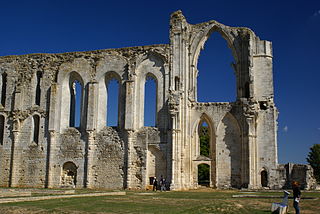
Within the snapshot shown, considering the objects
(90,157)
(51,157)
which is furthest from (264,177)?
(51,157)

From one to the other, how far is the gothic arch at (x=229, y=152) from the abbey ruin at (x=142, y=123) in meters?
0.07

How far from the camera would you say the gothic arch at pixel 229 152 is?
26.9 metres

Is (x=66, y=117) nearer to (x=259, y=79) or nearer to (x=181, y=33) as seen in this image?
(x=181, y=33)

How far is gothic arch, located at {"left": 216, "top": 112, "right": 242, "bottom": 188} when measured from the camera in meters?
26.9

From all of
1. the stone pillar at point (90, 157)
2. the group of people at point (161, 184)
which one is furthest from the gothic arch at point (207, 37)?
the stone pillar at point (90, 157)

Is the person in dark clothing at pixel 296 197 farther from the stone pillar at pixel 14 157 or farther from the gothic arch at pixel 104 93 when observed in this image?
the stone pillar at pixel 14 157

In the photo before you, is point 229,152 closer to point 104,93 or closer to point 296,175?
point 296,175

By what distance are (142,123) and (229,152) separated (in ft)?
20.6

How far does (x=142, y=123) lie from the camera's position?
28266 millimetres

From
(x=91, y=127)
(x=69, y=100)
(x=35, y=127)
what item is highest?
(x=69, y=100)

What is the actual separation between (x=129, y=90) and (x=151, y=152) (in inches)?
179

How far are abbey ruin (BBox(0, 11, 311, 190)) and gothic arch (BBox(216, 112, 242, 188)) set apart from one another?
0.22 ft

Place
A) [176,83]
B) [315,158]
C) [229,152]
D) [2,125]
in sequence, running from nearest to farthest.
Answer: [229,152] → [176,83] → [2,125] → [315,158]

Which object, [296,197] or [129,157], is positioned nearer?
[296,197]
